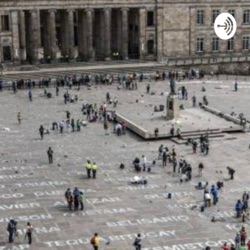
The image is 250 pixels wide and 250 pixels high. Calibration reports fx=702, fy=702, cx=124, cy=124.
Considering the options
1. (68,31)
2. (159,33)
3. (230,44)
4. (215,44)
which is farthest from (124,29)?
(230,44)

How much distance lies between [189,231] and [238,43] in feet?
258

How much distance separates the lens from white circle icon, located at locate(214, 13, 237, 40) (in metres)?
Result: 114

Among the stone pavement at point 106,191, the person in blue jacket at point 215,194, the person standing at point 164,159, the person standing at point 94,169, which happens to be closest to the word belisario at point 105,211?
the stone pavement at point 106,191

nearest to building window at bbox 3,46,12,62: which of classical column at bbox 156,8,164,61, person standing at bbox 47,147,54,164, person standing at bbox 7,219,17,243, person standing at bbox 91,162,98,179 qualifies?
classical column at bbox 156,8,164,61

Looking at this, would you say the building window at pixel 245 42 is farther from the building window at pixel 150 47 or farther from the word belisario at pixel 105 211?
the word belisario at pixel 105 211

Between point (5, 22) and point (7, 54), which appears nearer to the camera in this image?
point (5, 22)

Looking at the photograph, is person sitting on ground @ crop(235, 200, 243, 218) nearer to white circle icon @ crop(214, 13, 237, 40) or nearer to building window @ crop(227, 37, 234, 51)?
white circle icon @ crop(214, 13, 237, 40)

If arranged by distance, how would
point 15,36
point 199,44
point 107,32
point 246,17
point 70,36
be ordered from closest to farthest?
point 15,36, point 70,36, point 107,32, point 199,44, point 246,17

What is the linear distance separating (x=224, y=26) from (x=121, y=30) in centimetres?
1745

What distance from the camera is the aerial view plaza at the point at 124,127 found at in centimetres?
4481

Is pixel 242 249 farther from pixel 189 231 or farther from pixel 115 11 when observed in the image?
pixel 115 11

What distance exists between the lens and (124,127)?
230 feet

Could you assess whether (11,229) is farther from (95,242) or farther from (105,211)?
(105,211)

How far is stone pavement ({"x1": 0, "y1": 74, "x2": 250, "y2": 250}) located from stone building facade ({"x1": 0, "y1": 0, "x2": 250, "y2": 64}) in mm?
31396
